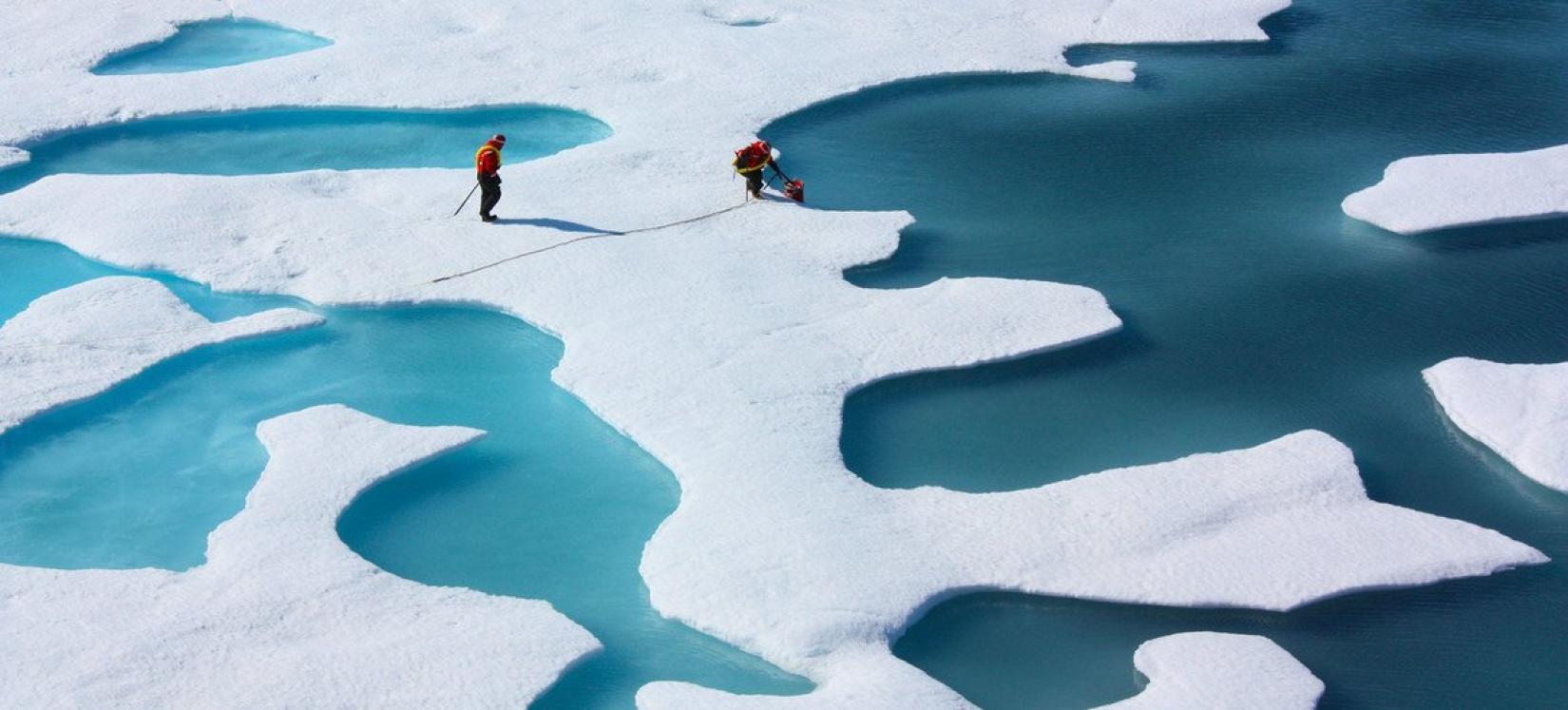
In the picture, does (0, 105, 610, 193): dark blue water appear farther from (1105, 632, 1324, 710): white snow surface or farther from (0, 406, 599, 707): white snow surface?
(1105, 632, 1324, 710): white snow surface

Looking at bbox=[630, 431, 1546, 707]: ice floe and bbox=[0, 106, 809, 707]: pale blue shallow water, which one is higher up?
bbox=[630, 431, 1546, 707]: ice floe

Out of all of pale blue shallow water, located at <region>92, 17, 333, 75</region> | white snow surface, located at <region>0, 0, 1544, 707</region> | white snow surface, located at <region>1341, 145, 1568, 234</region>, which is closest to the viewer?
white snow surface, located at <region>0, 0, 1544, 707</region>

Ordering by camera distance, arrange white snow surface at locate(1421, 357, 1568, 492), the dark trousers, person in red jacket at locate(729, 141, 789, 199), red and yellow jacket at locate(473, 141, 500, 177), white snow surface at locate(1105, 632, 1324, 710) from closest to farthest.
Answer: white snow surface at locate(1105, 632, 1324, 710)
white snow surface at locate(1421, 357, 1568, 492)
red and yellow jacket at locate(473, 141, 500, 177)
the dark trousers
person in red jacket at locate(729, 141, 789, 199)

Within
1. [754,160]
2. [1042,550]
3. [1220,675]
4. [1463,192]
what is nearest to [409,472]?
[1042,550]

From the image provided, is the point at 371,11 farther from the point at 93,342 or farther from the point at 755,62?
the point at 93,342

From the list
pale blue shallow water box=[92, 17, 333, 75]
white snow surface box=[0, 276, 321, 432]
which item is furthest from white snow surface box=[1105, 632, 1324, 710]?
pale blue shallow water box=[92, 17, 333, 75]

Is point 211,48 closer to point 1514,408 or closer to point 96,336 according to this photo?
point 96,336

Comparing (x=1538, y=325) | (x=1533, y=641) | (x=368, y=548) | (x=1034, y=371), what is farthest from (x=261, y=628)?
(x=1538, y=325)

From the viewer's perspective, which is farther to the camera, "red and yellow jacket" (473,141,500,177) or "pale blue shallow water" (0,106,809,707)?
"red and yellow jacket" (473,141,500,177)

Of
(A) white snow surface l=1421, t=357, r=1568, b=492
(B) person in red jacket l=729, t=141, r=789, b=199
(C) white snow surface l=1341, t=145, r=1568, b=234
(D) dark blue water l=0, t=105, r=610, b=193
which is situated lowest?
(A) white snow surface l=1421, t=357, r=1568, b=492
